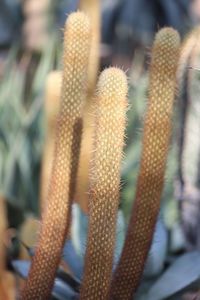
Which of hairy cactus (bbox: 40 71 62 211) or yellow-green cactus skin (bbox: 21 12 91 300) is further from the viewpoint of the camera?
hairy cactus (bbox: 40 71 62 211)

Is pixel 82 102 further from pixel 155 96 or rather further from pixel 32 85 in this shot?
pixel 32 85

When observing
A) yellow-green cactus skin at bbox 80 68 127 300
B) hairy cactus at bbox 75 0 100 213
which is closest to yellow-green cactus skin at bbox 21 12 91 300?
yellow-green cactus skin at bbox 80 68 127 300

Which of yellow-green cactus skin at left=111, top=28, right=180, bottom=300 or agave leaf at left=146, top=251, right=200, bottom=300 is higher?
yellow-green cactus skin at left=111, top=28, right=180, bottom=300

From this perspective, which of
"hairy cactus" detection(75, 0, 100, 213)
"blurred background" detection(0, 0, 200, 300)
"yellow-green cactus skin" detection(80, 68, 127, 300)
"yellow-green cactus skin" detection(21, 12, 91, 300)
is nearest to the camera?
"yellow-green cactus skin" detection(80, 68, 127, 300)

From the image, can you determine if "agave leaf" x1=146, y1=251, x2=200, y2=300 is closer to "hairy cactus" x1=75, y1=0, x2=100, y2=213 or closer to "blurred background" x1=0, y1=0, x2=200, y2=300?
"blurred background" x1=0, y1=0, x2=200, y2=300

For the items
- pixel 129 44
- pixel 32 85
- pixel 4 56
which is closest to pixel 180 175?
pixel 32 85

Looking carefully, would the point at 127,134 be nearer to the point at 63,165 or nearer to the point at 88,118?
the point at 88,118

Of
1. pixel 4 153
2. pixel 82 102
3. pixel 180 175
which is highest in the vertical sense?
pixel 82 102
